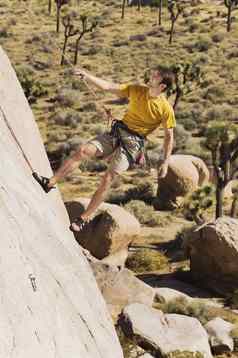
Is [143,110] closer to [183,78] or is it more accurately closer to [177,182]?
[177,182]

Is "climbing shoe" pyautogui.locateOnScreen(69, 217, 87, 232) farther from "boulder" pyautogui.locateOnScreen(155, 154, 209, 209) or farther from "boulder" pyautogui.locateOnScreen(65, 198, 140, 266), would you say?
"boulder" pyautogui.locateOnScreen(155, 154, 209, 209)

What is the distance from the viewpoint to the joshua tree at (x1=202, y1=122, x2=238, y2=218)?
63.0 ft

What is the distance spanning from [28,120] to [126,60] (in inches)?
1835

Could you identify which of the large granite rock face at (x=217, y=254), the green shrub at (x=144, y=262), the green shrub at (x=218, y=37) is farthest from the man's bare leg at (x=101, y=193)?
the green shrub at (x=218, y=37)

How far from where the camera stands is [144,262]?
17.2 m

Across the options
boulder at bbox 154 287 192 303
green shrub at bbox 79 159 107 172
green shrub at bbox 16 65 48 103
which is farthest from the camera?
green shrub at bbox 16 65 48 103

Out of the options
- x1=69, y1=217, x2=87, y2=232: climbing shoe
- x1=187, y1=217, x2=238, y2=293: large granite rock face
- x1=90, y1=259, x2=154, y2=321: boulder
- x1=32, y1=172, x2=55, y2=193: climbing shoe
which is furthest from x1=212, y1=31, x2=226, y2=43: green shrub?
x1=32, y1=172, x2=55, y2=193: climbing shoe

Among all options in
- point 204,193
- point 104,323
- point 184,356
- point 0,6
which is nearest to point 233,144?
point 204,193

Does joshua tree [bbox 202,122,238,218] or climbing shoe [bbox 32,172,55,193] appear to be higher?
climbing shoe [bbox 32,172,55,193]

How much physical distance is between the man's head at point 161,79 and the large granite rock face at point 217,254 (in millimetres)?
8720

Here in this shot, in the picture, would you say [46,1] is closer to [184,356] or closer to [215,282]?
[215,282]

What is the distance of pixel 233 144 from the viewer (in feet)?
64.7

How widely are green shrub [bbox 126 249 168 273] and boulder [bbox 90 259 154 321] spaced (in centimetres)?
407

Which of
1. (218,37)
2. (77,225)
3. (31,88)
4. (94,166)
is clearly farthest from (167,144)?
(218,37)
